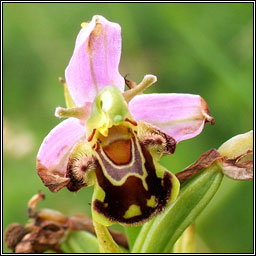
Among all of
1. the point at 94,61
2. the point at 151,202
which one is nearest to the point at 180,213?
the point at 151,202

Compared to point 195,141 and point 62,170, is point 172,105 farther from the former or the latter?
point 195,141

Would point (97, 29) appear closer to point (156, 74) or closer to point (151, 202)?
point (151, 202)

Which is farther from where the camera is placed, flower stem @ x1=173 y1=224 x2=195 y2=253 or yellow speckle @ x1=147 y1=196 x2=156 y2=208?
flower stem @ x1=173 y1=224 x2=195 y2=253

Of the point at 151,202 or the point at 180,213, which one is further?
the point at 180,213

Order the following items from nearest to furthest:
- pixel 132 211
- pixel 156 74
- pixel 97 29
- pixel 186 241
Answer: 1. pixel 132 211
2. pixel 97 29
3. pixel 186 241
4. pixel 156 74

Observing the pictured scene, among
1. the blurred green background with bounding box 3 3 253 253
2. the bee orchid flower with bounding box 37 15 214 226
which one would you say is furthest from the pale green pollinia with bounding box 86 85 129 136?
the blurred green background with bounding box 3 3 253 253

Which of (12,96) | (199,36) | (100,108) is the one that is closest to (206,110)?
(100,108)

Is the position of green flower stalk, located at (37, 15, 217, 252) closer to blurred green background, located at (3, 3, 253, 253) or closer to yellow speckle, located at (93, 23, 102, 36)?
yellow speckle, located at (93, 23, 102, 36)
